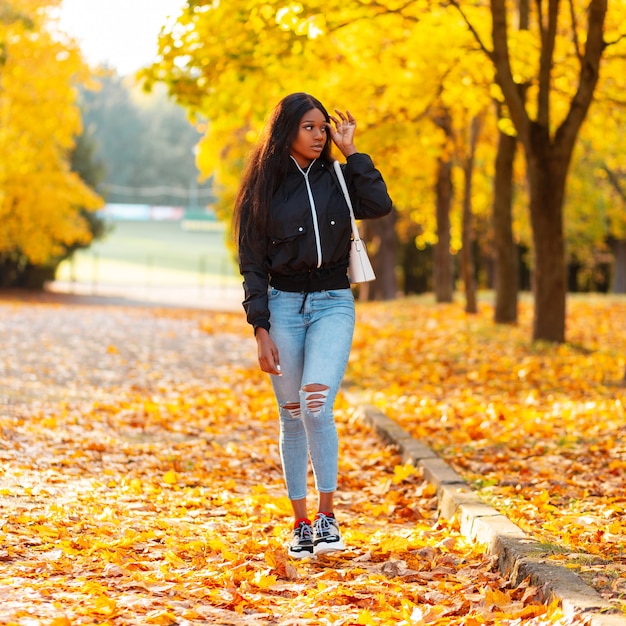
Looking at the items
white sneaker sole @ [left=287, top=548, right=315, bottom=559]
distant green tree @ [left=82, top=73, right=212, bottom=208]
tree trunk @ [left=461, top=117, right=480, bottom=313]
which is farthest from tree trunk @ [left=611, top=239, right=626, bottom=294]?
distant green tree @ [left=82, top=73, right=212, bottom=208]

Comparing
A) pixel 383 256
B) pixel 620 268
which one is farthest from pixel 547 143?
pixel 620 268

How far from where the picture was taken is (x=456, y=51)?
1482cm

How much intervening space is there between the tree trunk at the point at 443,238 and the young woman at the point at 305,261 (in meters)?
21.0

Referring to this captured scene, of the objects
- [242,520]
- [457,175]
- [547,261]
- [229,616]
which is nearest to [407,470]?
[242,520]

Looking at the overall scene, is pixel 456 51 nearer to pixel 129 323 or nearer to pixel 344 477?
pixel 344 477

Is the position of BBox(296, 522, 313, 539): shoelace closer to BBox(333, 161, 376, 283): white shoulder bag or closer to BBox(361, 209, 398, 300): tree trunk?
BBox(333, 161, 376, 283): white shoulder bag

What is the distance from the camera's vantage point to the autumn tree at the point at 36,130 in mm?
28016

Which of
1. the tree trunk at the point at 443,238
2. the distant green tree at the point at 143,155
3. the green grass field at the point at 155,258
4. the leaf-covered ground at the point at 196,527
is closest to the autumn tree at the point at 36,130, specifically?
the tree trunk at the point at 443,238

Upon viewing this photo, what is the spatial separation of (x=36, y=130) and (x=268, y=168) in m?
26.0

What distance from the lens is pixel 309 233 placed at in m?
5.07

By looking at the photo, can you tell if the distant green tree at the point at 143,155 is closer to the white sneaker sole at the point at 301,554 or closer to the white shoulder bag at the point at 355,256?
the white shoulder bag at the point at 355,256

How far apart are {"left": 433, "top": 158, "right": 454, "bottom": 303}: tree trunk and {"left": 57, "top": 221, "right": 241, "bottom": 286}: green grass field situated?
22656 mm

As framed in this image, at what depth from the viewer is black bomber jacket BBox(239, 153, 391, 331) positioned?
509 centimetres

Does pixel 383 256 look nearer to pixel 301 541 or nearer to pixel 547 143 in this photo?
pixel 547 143
